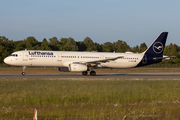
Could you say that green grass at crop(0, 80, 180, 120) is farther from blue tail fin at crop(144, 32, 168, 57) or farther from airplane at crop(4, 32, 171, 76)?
blue tail fin at crop(144, 32, 168, 57)

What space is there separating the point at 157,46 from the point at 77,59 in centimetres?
1460

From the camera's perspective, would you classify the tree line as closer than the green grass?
No

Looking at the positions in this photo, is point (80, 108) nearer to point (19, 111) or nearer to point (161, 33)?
point (19, 111)

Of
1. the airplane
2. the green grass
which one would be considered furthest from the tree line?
the green grass

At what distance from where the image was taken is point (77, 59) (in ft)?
115

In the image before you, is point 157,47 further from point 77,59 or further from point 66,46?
point 66,46

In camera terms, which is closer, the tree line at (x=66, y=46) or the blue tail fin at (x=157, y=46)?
the blue tail fin at (x=157, y=46)

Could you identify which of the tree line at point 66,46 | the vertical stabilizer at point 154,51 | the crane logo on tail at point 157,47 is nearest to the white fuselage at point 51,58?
the vertical stabilizer at point 154,51

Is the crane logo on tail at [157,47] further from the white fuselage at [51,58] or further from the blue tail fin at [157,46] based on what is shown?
the white fuselage at [51,58]

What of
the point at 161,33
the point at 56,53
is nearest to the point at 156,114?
the point at 56,53

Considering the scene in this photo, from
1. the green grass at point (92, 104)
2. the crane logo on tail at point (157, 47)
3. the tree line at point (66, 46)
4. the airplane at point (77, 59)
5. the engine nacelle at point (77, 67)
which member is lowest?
the green grass at point (92, 104)

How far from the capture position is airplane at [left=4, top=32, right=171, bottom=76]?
109ft

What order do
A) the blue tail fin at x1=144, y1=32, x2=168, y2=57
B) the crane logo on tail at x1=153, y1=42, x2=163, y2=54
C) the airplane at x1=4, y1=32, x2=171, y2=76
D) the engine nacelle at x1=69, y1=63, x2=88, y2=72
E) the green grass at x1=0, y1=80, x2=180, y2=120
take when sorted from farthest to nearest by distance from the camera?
the crane logo on tail at x1=153, y1=42, x2=163, y2=54, the blue tail fin at x1=144, y1=32, x2=168, y2=57, the airplane at x1=4, y1=32, x2=171, y2=76, the engine nacelle at x1=69, y1=63, x2=88, y2=72, the green grass at x1=0, y1=80, x2=180, y2=120

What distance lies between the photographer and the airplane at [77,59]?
109 feet
